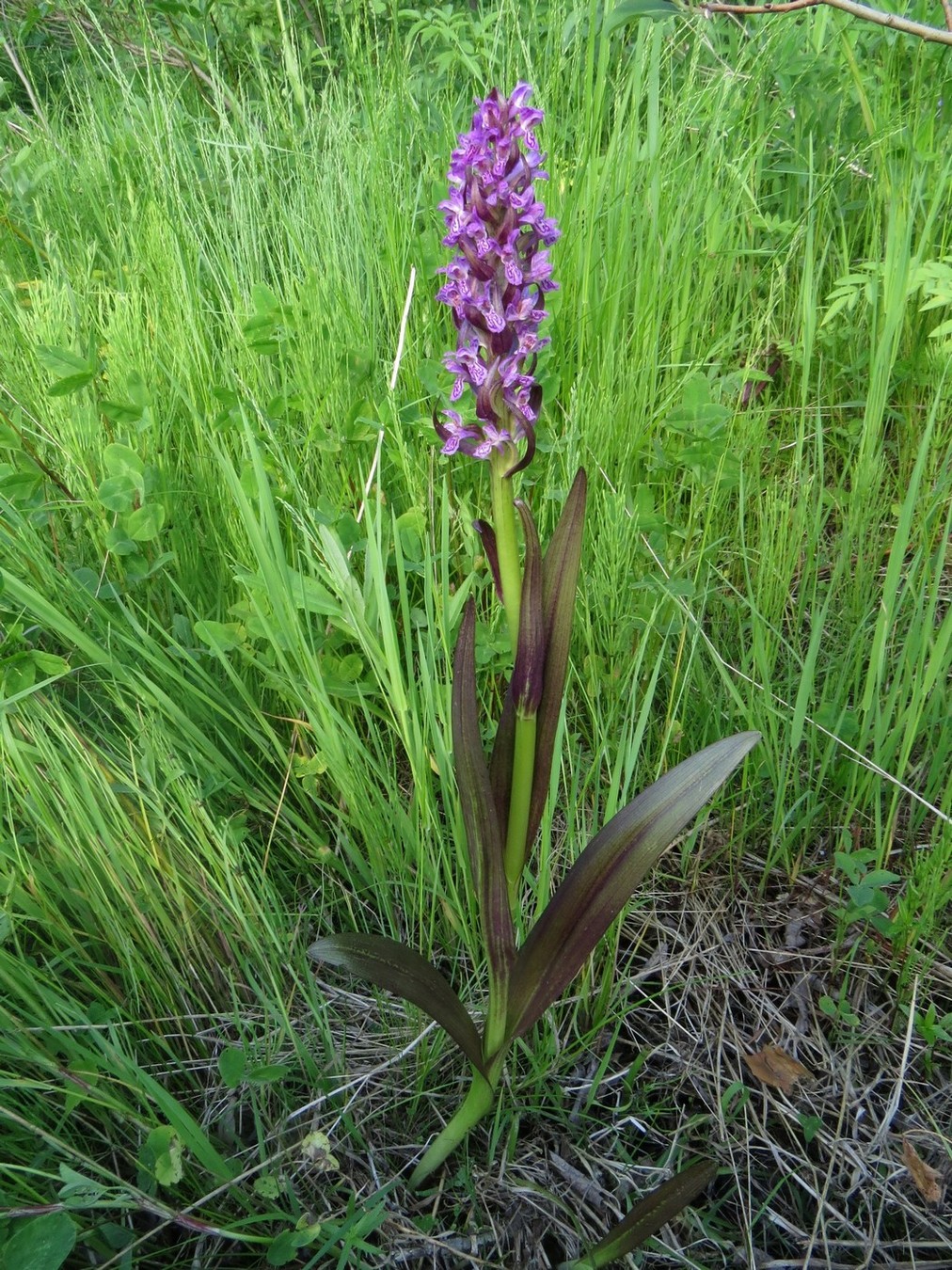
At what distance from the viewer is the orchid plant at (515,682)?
2.97 feet

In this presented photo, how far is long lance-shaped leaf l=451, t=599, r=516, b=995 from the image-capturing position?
0.93 m

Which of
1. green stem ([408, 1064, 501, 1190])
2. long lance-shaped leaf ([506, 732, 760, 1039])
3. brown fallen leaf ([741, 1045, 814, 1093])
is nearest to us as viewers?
long lance-shaped leaf ([506, 732, 760, 1039])

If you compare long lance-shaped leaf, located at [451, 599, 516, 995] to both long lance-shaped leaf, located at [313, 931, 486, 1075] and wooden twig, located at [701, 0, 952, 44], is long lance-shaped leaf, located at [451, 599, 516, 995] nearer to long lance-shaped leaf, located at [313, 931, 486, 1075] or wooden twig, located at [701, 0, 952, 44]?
long lance-shaped leaf, located at [313, 931, 486, 1075]

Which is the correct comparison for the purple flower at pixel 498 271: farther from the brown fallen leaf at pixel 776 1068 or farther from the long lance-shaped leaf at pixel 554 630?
the brown fallen leaf at pixel 776 1068

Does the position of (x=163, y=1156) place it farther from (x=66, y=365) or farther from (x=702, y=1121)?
(x=66, y=365)

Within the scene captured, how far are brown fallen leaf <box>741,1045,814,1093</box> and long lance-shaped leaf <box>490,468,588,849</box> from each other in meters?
0.47

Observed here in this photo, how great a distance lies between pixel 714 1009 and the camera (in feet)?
4.02

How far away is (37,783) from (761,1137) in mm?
1025

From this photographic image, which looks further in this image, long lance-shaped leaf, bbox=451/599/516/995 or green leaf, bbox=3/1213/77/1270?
long lance-shaped leaf, bbox=451/599/516/995

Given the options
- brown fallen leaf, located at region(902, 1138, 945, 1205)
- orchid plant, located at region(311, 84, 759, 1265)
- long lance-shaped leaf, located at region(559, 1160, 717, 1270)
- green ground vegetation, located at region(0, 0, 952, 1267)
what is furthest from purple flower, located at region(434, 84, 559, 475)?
brown fallen leaf, located at region(902, 1138, 945, 1205)

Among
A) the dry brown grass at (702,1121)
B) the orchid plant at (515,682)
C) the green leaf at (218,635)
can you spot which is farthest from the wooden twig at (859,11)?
the dry brown grass at (702,1121)

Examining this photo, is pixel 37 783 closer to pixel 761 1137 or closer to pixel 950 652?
pixel 761 1137

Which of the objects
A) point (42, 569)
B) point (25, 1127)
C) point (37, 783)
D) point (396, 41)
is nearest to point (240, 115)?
point (396, 41)

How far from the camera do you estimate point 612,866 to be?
943 millimetres
